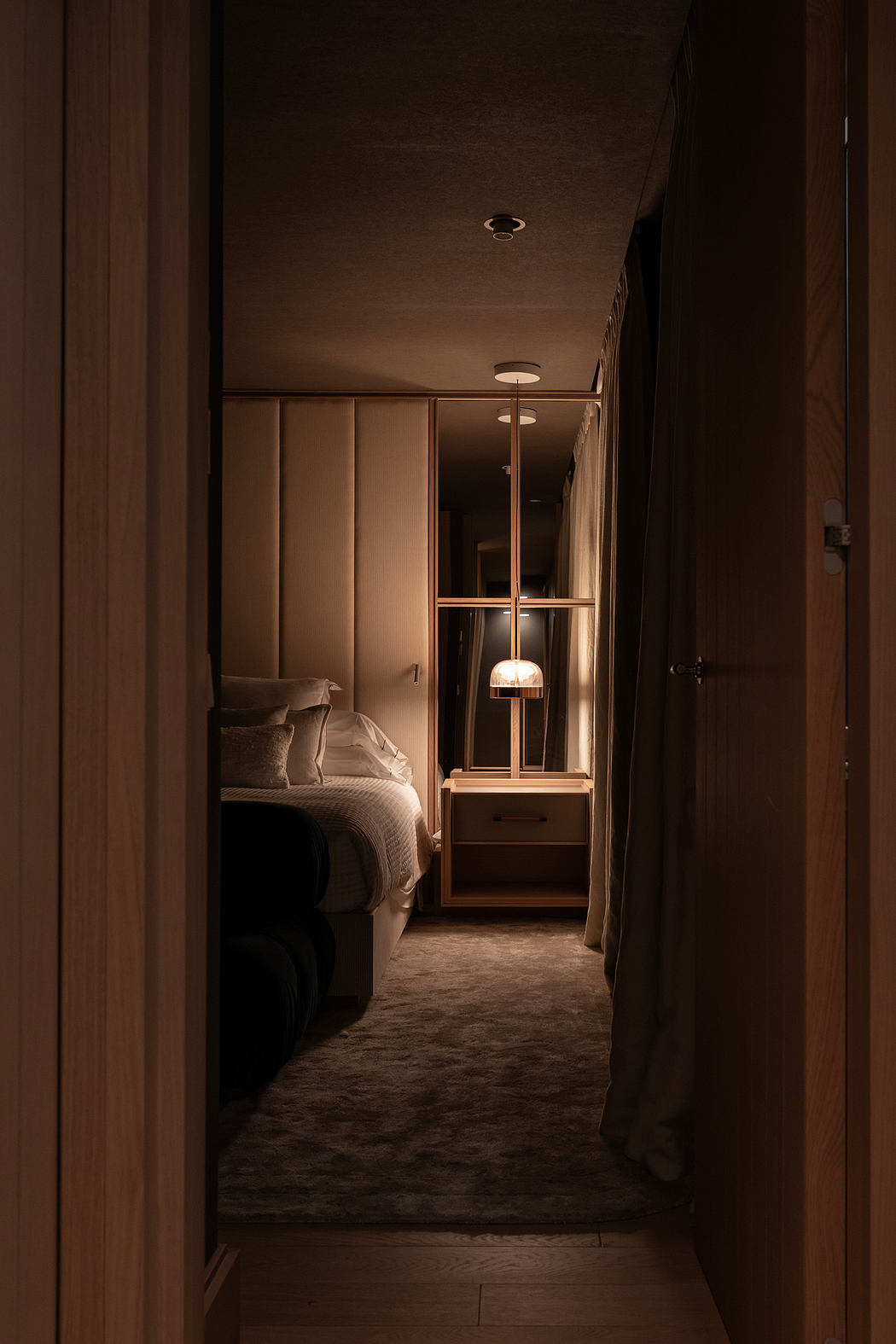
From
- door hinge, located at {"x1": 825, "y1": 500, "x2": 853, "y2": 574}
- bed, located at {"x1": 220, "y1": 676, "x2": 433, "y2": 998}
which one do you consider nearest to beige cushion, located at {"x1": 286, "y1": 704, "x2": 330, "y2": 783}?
bed, located at {"x1": 220, "y1": 676, "x2": 433, "y2": 998}

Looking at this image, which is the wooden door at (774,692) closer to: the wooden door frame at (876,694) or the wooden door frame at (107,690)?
the wooden door frame at (876,694)

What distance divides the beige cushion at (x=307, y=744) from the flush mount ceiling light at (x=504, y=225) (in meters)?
2.02

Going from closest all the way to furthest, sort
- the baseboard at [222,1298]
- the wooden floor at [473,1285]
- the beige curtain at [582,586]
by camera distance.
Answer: the baseboard at [222,1298]
the wooden floor at [473,1285]
the beige curtain at [582,586]

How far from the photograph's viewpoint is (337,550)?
4.98 m

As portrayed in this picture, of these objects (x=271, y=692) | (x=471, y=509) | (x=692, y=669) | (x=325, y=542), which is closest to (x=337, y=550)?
(x=325, y=542)

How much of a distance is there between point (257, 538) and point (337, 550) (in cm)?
39

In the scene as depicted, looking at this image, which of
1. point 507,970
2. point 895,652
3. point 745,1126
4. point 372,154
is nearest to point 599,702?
point 507,970

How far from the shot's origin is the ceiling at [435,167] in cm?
229

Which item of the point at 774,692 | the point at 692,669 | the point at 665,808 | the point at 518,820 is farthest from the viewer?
the point at 518,820

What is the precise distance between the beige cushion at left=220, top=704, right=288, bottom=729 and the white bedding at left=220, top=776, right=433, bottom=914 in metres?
0.33

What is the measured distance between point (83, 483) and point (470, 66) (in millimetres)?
1810

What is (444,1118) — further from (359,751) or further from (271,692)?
(271,692)

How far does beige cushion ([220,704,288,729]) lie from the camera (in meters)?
4.30

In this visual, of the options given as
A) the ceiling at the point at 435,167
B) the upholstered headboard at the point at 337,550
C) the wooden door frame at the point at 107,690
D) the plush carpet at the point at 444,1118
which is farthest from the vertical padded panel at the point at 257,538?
the wooden door frame at the point at 107,690
